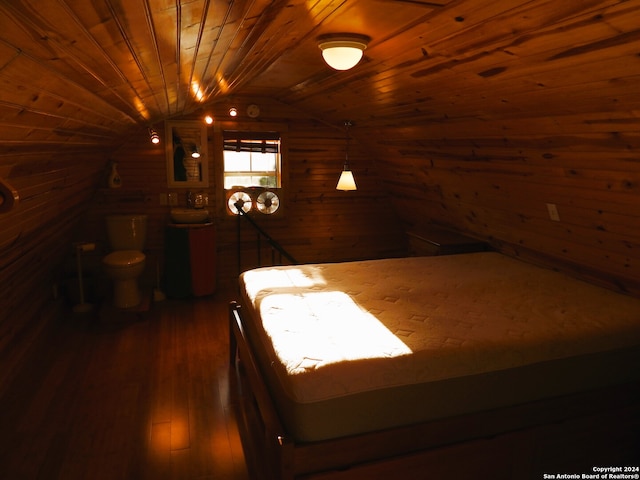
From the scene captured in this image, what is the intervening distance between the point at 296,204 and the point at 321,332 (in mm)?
3215

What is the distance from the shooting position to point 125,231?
4469mm

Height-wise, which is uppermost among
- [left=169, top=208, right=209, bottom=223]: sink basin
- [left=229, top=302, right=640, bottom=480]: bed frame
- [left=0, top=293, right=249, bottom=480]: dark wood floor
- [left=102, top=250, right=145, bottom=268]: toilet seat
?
[left=169, top=208, right=209, bottom=223]: sink basin

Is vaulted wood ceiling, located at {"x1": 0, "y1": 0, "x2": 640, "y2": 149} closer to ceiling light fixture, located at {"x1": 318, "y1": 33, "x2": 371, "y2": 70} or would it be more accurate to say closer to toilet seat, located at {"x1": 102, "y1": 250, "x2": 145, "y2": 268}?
ceiling light fixture, located at {"x1": 318, "y1": 33, "x2": 371, "y2": 70}

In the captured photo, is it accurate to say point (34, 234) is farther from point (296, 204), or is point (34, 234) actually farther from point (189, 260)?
point (296, 204)

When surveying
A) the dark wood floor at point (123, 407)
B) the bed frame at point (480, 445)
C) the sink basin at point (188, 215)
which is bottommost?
the dark wood floor at point (123, 407)

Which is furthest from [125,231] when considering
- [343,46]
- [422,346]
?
[422,346]

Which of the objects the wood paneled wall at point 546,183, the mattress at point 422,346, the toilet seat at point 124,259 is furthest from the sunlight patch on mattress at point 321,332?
the toilet seat at point 124,259

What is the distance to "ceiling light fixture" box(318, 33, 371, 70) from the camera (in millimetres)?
1984

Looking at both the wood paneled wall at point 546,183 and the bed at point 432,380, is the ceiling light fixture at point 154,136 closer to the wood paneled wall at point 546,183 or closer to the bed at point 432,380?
the wood paneled wall at point 546,183

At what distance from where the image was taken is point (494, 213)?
12.0 feet

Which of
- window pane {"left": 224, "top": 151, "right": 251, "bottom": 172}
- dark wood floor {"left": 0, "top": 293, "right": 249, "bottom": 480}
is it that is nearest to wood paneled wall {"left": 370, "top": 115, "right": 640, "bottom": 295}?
window pane {"left": 224, "top": 151, "right": 251, "bottom": 172}

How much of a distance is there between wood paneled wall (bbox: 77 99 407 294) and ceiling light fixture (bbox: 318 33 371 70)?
297 cm

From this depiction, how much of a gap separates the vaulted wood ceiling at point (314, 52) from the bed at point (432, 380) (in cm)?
108

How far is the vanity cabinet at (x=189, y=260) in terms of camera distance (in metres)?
4.58
